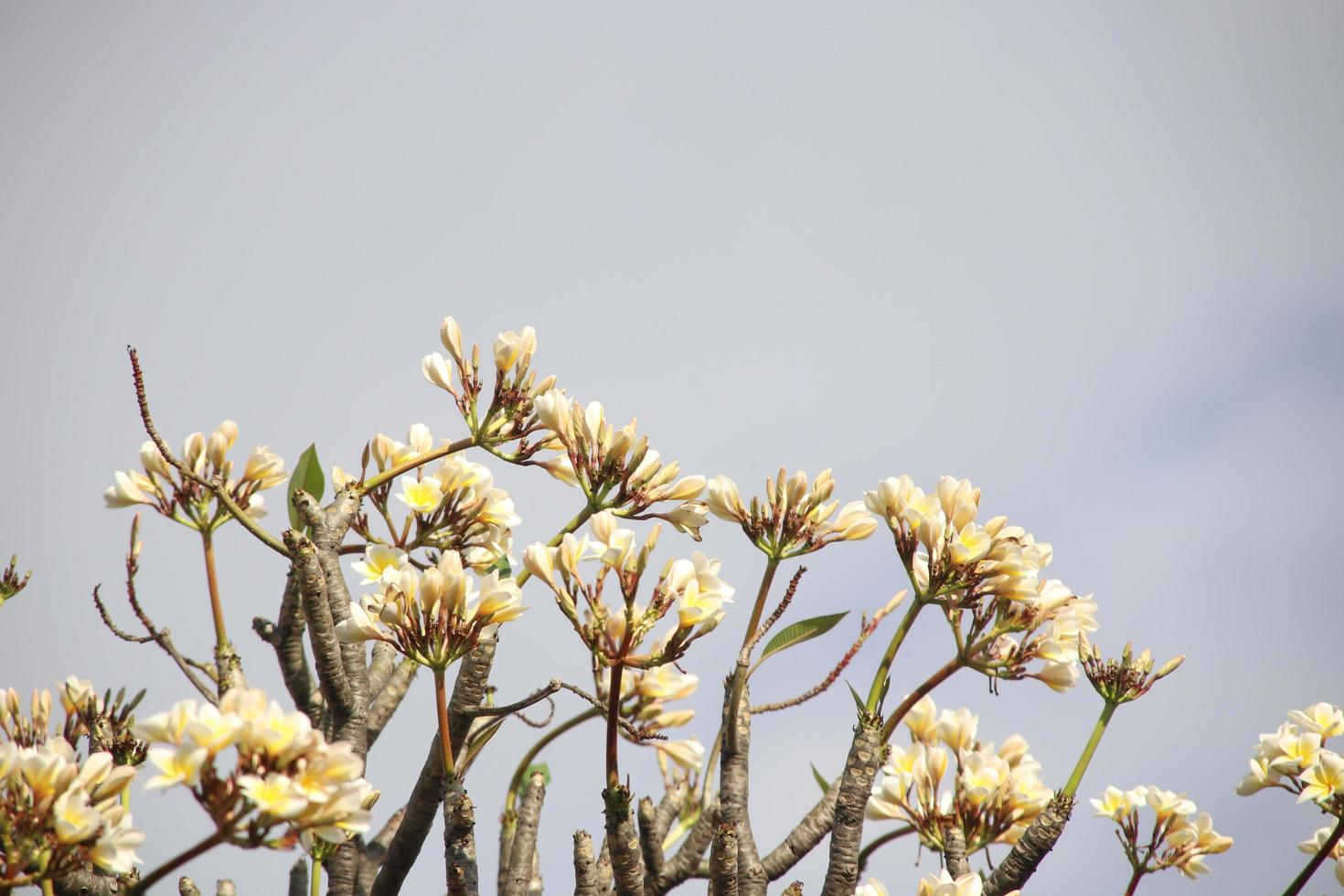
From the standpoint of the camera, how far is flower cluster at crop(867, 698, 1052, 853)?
3.47 meters

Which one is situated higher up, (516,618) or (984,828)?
(516,618)

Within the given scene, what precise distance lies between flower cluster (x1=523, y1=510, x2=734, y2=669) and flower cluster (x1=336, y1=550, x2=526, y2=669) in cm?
13

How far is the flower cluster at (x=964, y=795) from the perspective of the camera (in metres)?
3.47

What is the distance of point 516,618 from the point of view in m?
2.74

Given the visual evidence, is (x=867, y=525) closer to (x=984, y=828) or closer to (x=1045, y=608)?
(x=1045, y=608)

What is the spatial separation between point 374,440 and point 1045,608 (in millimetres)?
2150

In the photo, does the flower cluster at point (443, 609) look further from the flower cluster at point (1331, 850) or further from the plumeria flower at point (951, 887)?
the flower cluster at point (1331, 850)

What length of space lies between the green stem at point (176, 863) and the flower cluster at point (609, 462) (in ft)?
4.84

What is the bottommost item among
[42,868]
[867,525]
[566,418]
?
[42,868]

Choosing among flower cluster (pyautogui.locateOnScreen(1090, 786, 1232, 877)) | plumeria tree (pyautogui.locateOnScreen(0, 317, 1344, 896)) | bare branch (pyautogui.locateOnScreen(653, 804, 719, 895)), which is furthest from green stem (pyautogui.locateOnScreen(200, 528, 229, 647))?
flower cluster (pyautogui.locateOnScreen(1090, 786, 1232, 877))

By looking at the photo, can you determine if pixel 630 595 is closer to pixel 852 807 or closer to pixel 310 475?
pixel 852 807

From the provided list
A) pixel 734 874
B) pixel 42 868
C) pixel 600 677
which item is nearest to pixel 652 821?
pixel 600 677

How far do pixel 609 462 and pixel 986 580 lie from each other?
3.57 ft

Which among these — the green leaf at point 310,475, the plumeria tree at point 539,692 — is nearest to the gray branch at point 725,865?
the plumeria tree at point 539,692
